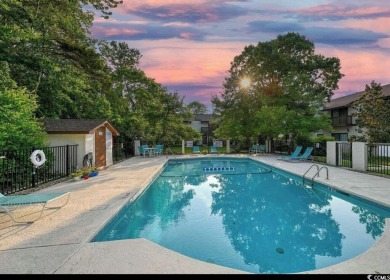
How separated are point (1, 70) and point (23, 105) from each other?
9.01 ft

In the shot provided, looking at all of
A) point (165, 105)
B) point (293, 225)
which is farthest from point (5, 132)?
point (165, 105)

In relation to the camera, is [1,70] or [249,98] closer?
[1,70]

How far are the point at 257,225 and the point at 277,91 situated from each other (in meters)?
22.3

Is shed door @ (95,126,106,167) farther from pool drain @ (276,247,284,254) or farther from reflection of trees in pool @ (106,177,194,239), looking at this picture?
pool drain @ (276,247,284,254)

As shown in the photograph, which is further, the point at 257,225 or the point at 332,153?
the point at 332,153

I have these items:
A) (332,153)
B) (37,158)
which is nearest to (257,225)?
(37,158)

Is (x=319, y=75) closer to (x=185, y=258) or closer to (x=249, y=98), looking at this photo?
(x=249, y=98)

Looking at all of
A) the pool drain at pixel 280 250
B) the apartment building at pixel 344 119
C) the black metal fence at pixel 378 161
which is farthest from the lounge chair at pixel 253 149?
the pool drain at pixel 280 250

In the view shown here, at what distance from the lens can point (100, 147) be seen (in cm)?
1633

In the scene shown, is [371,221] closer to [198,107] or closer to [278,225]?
[278,225]

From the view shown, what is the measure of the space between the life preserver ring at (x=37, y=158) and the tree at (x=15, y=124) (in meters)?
1.06

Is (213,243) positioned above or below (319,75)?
below

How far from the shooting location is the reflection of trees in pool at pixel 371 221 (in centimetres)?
596
